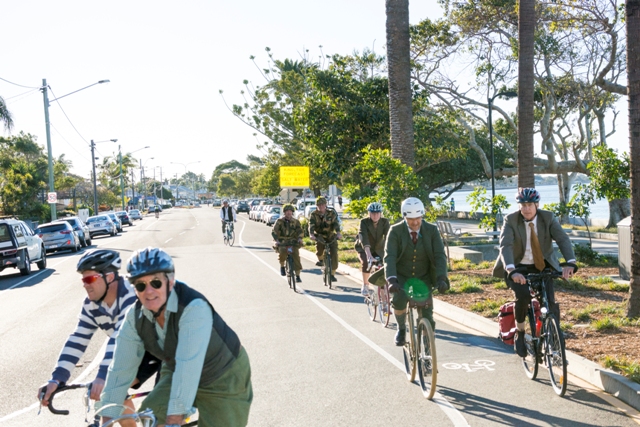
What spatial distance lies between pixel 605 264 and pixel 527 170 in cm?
392

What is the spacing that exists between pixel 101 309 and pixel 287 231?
35.5ft

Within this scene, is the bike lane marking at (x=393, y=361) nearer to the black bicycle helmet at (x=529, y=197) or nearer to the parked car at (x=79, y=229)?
the black bicycle helmet at (x=529, y=197)

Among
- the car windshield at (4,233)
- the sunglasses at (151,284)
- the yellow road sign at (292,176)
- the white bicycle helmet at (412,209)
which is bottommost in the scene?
the car windshield at (4,233)

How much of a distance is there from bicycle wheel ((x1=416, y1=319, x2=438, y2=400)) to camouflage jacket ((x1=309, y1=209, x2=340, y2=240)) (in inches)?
307

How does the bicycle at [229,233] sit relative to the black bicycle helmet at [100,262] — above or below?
below

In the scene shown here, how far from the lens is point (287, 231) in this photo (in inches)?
594

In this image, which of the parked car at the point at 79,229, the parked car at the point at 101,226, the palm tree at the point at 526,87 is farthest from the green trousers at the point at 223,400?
the parked car at the point at 101,226

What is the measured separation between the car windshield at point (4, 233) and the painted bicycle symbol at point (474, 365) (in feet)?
53.9

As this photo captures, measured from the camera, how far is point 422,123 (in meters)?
26.3

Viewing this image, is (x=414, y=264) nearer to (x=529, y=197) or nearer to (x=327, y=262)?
(x=529, y=197)

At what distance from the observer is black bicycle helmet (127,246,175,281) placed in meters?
3.27

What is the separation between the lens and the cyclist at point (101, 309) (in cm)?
395

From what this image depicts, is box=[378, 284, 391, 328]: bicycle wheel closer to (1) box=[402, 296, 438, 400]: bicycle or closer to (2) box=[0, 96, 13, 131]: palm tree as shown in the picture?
(1) box=[402, 296, 438, 400]: bicycle

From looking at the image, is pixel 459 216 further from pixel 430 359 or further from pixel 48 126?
pixel 430 359
